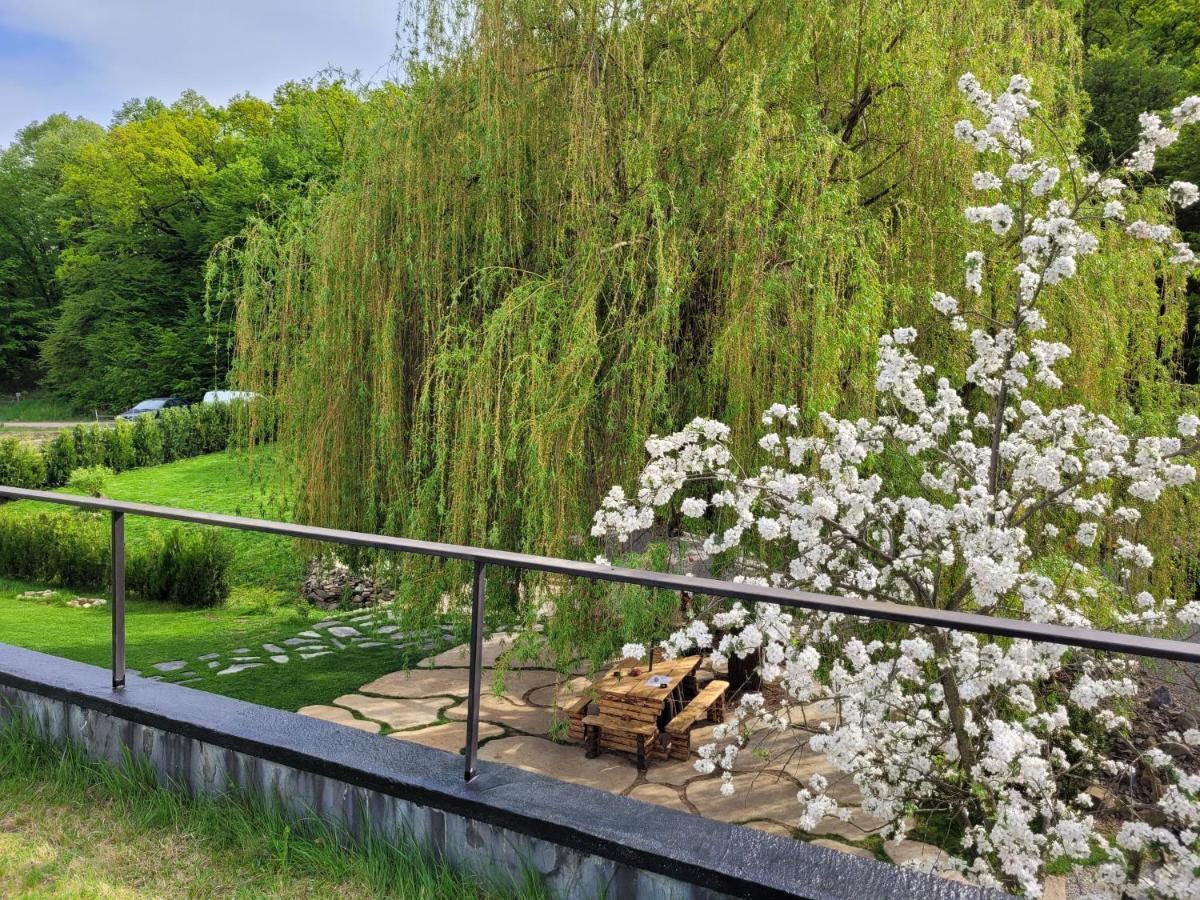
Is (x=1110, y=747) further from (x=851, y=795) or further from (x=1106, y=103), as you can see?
(x=1106, y=103)

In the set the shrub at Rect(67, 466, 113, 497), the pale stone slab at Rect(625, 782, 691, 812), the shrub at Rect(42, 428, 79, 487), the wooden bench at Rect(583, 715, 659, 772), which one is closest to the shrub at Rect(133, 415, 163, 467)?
the shrub at Rect(42, 428, 79, 487)

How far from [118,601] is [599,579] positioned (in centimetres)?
194

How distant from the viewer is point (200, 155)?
29.6m

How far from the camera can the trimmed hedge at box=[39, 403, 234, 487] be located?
47.7 feet

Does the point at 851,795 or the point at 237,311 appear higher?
the point at 237,311

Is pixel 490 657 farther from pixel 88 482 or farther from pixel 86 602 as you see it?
pixel 88 482

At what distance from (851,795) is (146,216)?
30.0m

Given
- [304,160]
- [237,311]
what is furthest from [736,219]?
[304,160]

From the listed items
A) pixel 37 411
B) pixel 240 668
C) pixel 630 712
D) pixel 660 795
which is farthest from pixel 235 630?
pixel 37 411

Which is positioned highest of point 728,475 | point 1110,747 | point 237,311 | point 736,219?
point 736,219

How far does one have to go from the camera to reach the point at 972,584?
11.4ft

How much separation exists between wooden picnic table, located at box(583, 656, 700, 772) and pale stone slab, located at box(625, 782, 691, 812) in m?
0.20

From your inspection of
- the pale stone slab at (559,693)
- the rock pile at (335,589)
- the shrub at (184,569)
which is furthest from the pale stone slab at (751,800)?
the shrub at (184,569)

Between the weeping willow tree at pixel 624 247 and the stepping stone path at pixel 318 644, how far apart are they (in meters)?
1.22
